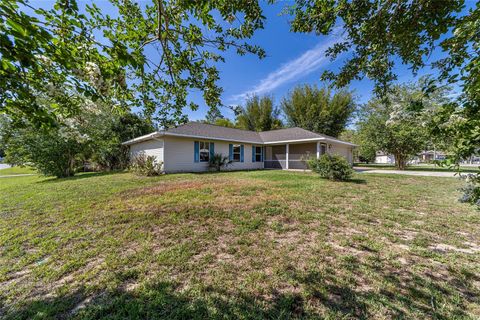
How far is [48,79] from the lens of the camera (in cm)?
182

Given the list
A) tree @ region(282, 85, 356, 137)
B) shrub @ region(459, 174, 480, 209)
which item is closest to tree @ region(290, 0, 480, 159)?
shrub @ region(459, 174, 480, 209)

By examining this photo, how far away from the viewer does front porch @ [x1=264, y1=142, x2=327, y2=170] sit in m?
15.1

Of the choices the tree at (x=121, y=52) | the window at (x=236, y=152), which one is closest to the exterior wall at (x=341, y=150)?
the window at (x=236, y=152)

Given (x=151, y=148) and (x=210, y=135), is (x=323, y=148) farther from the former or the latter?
(x=151, y=148)

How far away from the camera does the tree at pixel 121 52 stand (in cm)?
129

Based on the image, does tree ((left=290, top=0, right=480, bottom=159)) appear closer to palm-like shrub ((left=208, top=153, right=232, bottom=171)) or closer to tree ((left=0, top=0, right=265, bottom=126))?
tree ((left=0, top=0, right=265, bottom=126))

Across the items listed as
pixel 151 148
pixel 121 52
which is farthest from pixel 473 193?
pixel 151 148

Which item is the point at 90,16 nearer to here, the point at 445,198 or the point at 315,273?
the point at 315,273

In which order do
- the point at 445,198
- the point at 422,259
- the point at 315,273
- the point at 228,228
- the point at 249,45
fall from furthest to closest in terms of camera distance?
1. the point at 445,198
2. the point at 228,228
3. the point at 249,45
4. the point at 422,259
5. the point at 315,273

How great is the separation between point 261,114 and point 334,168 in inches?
789

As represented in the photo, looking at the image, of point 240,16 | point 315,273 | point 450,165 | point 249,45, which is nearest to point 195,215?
point 315,273

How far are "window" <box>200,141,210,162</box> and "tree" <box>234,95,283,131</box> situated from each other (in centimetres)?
1481

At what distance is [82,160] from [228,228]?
59.3 feet

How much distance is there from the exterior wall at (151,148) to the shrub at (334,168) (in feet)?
29.6
